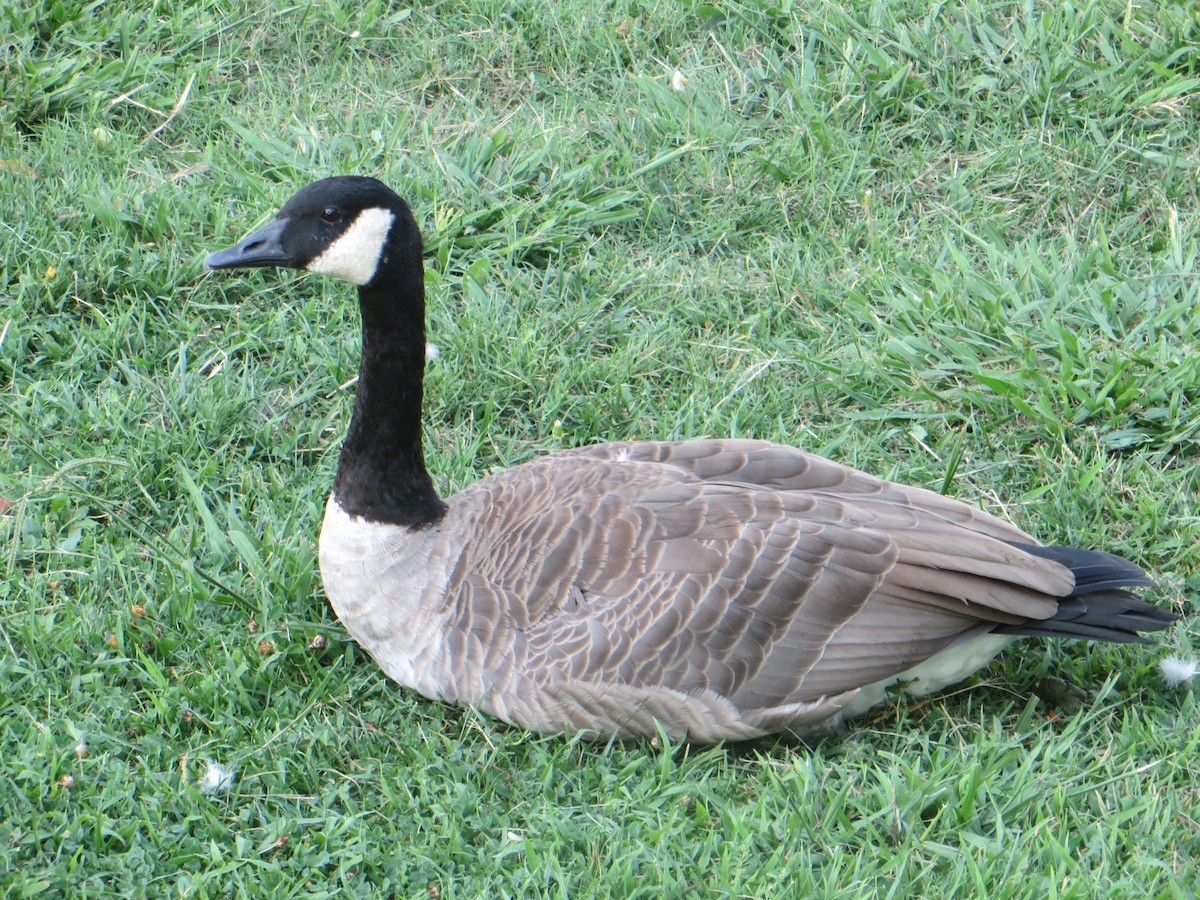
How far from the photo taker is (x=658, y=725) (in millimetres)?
3562

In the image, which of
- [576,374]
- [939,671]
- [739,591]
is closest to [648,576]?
[739,591]

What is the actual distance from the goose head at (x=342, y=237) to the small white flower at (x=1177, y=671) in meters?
2.43

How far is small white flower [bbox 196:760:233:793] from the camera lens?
11.5 ft

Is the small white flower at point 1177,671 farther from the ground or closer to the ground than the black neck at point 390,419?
closer to the ground

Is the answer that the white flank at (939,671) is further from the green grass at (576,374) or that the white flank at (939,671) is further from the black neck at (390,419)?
the black neck at (390,419)

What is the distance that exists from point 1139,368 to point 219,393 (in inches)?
130

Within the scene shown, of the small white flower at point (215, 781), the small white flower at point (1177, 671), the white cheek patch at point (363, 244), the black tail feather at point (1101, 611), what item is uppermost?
the white cheek patch at point (363, 244)

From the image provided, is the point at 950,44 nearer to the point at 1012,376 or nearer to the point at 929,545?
the point at 1012,376

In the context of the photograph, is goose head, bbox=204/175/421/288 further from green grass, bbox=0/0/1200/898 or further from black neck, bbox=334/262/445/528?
green grass, bbox=0/0/1200/898

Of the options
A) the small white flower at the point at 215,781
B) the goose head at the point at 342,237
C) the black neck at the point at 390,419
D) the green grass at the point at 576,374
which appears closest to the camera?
the green grass at the point at 576,374

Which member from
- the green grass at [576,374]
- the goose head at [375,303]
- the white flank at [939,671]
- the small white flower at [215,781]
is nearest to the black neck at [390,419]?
the goose head at [375,303]

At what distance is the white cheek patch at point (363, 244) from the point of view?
3.68 m

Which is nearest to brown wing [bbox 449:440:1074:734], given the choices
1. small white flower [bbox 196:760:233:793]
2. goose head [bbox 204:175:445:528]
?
goose head [bbox 204:175:445:528]

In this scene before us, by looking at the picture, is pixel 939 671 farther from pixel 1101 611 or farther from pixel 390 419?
pixel 390 419
